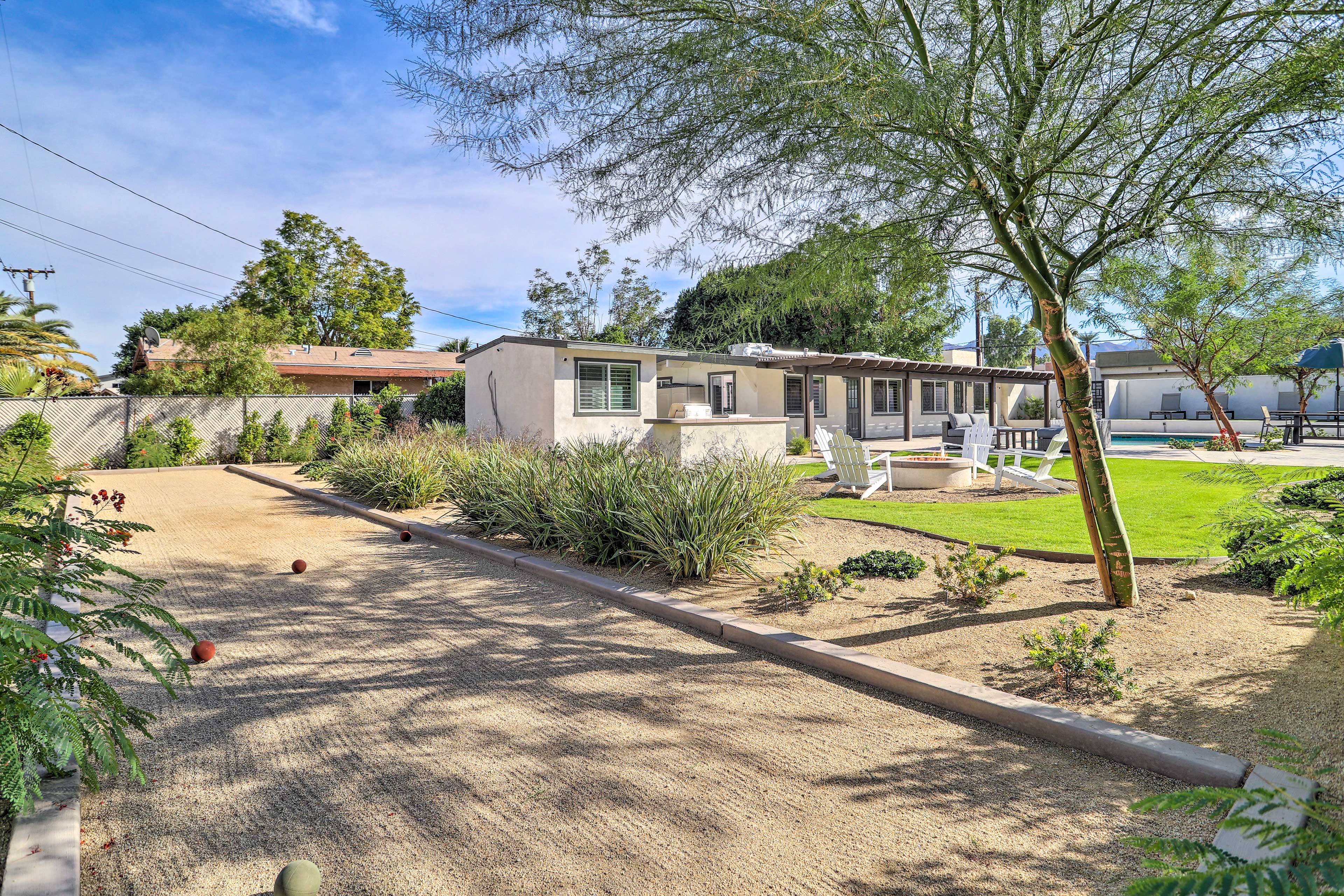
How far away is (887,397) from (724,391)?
9024 mm

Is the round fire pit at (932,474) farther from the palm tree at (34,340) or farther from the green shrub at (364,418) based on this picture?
the palm tree at (34,340)

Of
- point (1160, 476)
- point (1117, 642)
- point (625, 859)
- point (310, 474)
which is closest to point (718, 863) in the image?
point (625, 859)

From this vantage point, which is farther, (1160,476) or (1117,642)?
(1160,476)

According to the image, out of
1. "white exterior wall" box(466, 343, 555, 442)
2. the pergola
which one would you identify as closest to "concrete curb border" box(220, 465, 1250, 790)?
"white exterior wall" box(466, 343, 555, 442)

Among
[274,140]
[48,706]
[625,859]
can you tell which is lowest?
[625,859]

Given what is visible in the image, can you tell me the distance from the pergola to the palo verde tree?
16792mm

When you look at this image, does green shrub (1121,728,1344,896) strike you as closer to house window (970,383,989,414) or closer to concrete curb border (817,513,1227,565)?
concrete curb border (817,513,1227,565)

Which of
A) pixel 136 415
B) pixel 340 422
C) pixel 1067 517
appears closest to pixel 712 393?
pixel 340 422

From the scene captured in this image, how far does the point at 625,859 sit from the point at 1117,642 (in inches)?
141

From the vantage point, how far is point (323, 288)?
35.2 m

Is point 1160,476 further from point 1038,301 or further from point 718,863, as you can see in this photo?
point 718,863

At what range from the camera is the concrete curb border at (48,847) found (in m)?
2.15

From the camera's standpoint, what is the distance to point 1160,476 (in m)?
13.0

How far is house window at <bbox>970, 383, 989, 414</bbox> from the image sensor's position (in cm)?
3466
